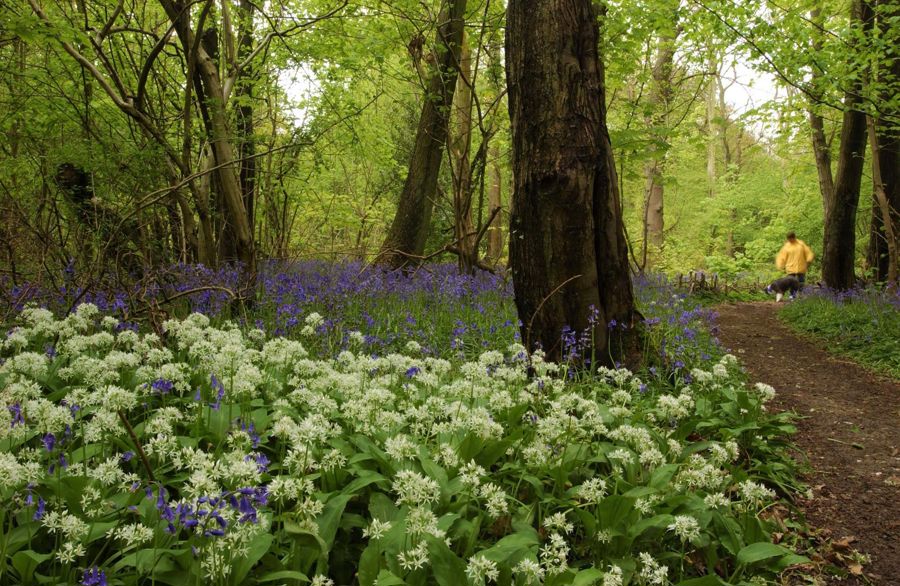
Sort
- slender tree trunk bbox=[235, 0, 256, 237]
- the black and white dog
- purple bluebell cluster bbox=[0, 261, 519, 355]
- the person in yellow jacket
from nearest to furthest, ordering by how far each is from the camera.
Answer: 1. purple bluebell cluster bbox=[0, 261, 519, 355]
2. slender tree trunk bbox=[235, 0, 256, 237]
3. the person in yellow jacket
4. the black and white dog

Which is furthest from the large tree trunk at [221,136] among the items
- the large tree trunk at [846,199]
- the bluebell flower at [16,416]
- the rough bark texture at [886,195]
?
the large tree trunk at [846,199]

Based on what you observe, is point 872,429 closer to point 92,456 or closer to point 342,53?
point 92,456

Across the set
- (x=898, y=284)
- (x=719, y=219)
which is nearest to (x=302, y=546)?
(x=898, y=284)

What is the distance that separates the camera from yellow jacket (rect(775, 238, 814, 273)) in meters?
15.2

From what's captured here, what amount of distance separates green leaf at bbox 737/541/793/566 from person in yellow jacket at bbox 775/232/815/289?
601 inches

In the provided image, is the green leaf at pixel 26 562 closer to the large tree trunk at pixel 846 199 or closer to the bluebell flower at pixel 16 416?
the bluebell flower at pixel 16 416

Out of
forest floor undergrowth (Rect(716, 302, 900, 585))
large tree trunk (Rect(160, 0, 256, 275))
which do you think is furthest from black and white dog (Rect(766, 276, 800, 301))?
large tree trunk (Rect(160, 0, 256, 275))

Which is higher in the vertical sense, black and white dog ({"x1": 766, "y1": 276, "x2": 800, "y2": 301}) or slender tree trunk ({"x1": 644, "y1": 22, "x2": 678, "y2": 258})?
slender tree trunk ({"x1": 644, "y1": 22, "x2": 678, "y2": 258})

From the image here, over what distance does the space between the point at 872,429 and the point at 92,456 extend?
18.0 ft

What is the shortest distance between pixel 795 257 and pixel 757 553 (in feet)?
51.6

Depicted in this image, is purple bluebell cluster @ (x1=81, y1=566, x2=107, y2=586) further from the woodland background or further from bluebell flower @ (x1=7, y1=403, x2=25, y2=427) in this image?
the woodland background

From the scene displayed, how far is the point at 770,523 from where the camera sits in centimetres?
282

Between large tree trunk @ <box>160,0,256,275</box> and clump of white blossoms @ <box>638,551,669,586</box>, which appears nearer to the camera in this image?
clump of white blossoms @ <box>638,551,669,586</box>

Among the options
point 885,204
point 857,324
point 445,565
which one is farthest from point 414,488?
point 885,204
